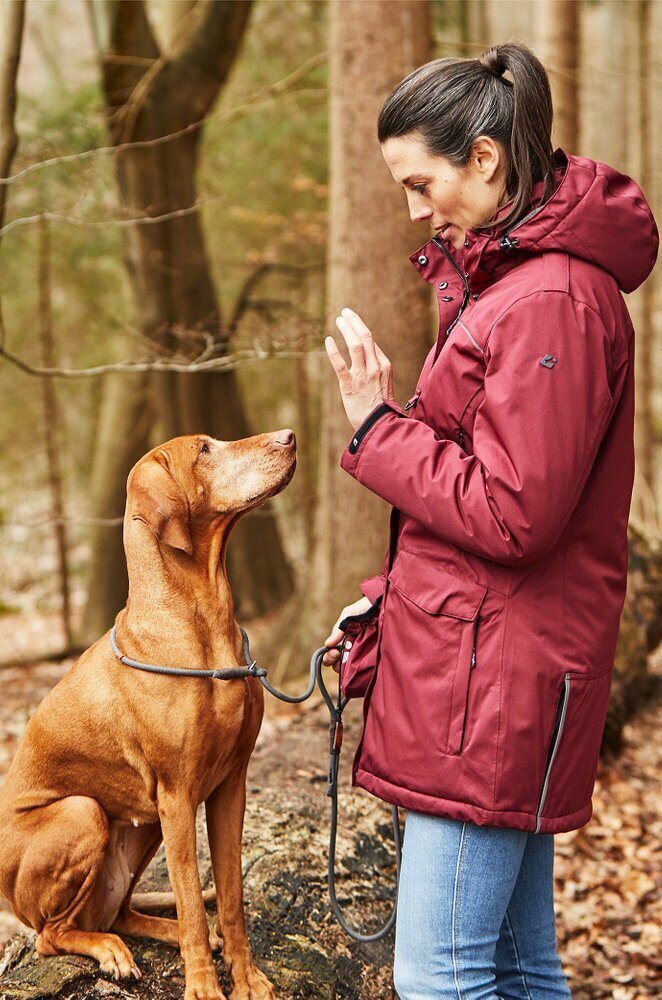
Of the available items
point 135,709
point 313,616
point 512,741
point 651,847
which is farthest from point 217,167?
point 512,741

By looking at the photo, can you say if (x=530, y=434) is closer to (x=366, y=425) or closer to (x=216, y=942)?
(x=366, y=425)

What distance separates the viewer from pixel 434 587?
7.70 feet

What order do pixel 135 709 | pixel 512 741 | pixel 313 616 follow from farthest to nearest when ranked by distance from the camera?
pixel 313 616 → pixel 135 709 → pixel 512 741

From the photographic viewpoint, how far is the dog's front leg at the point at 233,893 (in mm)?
3109

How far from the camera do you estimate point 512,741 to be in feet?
7.36

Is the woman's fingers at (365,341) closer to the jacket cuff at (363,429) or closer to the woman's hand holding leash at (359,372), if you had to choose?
the woman's hand holding leash at (359,372)

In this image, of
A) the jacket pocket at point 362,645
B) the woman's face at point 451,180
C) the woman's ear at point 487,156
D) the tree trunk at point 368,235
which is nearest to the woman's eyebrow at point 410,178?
the woman's face at point 451,180

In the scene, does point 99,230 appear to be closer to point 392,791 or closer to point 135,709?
point 135,709

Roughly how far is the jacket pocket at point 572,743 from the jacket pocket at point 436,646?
224 mm

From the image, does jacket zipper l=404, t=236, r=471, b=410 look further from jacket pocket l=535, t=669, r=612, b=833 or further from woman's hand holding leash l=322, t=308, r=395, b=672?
jacket pocket l=535, t=669, r=612, b=833

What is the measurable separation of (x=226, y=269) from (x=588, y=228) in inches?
477

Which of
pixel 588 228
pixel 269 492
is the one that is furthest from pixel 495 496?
pixel 269 492

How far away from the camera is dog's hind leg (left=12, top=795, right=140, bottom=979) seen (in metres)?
3.06

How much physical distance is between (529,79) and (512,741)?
1.55m
